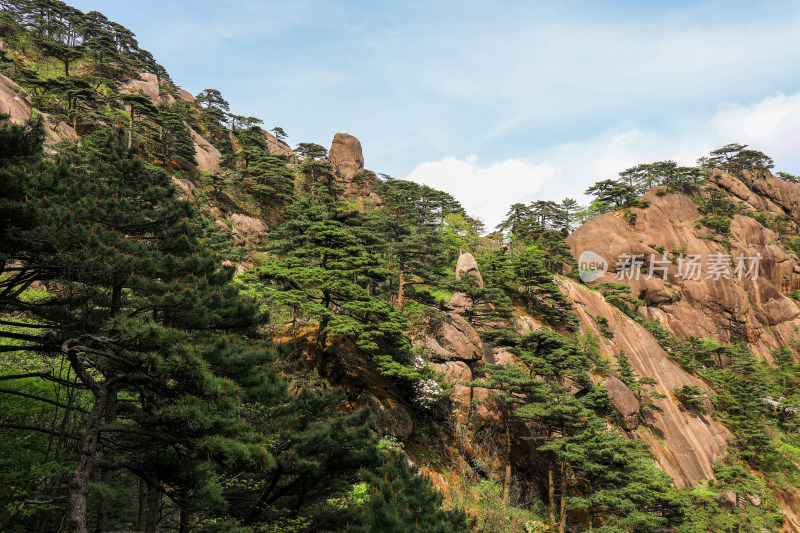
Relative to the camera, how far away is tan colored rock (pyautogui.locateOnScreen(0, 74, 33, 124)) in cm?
2186

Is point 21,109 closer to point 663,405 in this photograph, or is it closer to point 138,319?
point 138,319

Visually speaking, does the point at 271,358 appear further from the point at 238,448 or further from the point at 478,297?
the point at 478,297

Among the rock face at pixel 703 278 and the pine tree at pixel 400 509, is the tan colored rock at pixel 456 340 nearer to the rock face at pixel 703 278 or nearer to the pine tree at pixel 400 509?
the pine tree at pixel 400 509

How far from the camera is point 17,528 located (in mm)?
7410

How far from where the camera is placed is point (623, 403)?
24.0 meters

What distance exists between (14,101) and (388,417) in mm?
30227

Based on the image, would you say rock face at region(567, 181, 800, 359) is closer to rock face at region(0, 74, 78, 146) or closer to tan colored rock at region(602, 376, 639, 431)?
tan colored rock at region(602, 376, 639, 431)

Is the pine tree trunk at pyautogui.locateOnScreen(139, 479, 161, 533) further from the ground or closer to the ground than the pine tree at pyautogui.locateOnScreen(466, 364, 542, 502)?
closer to the ground

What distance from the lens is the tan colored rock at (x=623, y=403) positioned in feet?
78.2

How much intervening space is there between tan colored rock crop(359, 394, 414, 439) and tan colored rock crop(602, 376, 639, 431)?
1497cm

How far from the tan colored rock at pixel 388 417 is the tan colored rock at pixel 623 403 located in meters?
15.0

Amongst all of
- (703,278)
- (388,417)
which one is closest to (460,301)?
(388,417)

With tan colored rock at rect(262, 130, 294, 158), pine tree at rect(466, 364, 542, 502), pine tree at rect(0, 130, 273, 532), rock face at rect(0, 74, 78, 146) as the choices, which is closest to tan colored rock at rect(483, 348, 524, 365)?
pine tree at rect(466, 364, 542, 502)

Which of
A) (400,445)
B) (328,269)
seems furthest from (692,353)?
(328,269)
